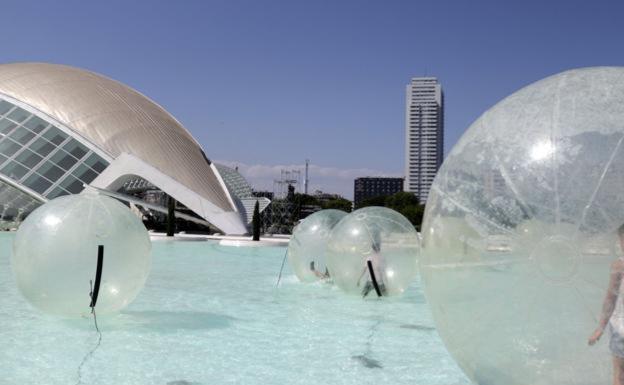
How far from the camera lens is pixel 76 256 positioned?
7.62 metres

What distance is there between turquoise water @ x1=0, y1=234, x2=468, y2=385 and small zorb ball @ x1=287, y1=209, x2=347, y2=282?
386 millimetres

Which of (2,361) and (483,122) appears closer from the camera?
(483,122)

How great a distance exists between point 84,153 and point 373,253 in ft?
82.5

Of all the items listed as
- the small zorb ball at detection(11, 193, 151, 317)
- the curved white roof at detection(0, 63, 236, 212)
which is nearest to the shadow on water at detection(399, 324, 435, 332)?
the small zorb ball at detection(11, 193, 151, 317)

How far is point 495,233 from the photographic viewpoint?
430 cm

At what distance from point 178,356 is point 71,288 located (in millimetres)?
1860

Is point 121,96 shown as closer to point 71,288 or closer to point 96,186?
point 96,186

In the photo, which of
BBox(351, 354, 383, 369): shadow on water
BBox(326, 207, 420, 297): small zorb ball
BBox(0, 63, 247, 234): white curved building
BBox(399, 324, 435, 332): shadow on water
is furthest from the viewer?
BBox(0, 63, 247, 234): white curved building

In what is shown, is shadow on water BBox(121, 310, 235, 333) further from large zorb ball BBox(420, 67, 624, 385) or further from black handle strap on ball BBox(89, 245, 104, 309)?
large zorb ball BBox(420, 67, 624, 385)

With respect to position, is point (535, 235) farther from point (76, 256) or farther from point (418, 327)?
point (76, 256)

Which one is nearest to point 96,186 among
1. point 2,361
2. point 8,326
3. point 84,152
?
point 84,152

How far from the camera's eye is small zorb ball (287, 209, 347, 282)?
12180 millimetres

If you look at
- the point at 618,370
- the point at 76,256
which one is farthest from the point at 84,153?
the point at 618,370

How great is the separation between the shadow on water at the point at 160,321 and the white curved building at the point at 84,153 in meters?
21.6
